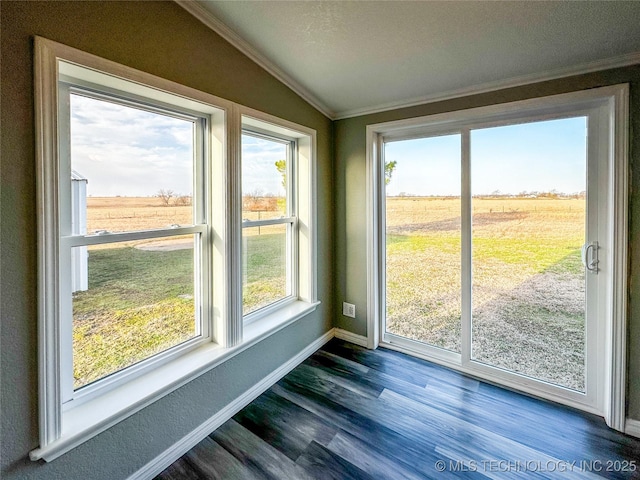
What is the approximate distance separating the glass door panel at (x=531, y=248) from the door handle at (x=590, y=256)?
41mm

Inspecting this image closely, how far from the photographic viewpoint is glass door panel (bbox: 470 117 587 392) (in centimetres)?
196

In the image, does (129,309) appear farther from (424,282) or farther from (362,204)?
(424,282)

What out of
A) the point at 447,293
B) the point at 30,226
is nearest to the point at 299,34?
the point at 30,226

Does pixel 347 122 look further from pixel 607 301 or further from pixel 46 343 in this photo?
pixel 46 343

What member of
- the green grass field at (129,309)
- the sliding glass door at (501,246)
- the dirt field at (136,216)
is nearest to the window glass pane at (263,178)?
the dirt field at (136,216)

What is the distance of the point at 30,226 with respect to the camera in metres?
1.14

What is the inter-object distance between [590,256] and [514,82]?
49.4 inches

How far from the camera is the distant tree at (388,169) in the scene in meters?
2.69

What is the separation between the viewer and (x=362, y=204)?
274 cm

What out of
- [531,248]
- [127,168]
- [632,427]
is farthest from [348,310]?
[127,168]

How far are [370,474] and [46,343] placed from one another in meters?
1.59

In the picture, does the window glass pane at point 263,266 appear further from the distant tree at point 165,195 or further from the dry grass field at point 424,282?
the distant tree at point 165,195

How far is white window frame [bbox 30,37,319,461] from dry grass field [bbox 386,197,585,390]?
1.09 metres

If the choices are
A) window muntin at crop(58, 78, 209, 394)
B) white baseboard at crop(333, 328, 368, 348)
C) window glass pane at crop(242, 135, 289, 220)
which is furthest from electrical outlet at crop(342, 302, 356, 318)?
window muntin at crop(58, 78, 209, 394)
